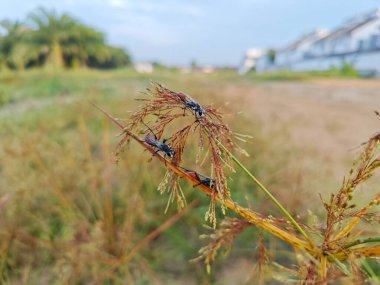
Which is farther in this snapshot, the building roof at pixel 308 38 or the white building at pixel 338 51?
the building roof at pixel 308 38

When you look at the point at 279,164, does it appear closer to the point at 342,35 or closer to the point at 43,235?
the point at 43,235

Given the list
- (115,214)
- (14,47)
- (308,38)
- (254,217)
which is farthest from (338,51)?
(254,217)

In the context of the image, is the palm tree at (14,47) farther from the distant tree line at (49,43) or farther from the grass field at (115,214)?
the grass field at (115,214)

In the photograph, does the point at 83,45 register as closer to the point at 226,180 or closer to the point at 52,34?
the point at 52,34

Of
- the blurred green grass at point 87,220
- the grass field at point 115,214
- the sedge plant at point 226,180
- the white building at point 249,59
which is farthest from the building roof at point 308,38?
the sedge plant at point 226,180

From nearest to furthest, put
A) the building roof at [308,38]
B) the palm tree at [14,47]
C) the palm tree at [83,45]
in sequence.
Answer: the palm tree at [14,47] < the palm tree at [83,45] < the building roof at [308,38]

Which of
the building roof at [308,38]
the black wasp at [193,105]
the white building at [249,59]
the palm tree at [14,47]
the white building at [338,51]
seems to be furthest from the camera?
the white building at [249,59]

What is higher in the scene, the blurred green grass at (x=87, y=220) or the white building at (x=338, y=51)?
the white building at (x=338, y=51)

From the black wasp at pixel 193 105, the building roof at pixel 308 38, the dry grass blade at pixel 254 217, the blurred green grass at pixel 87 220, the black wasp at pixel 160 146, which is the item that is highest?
the building roof at pixel 308 38
